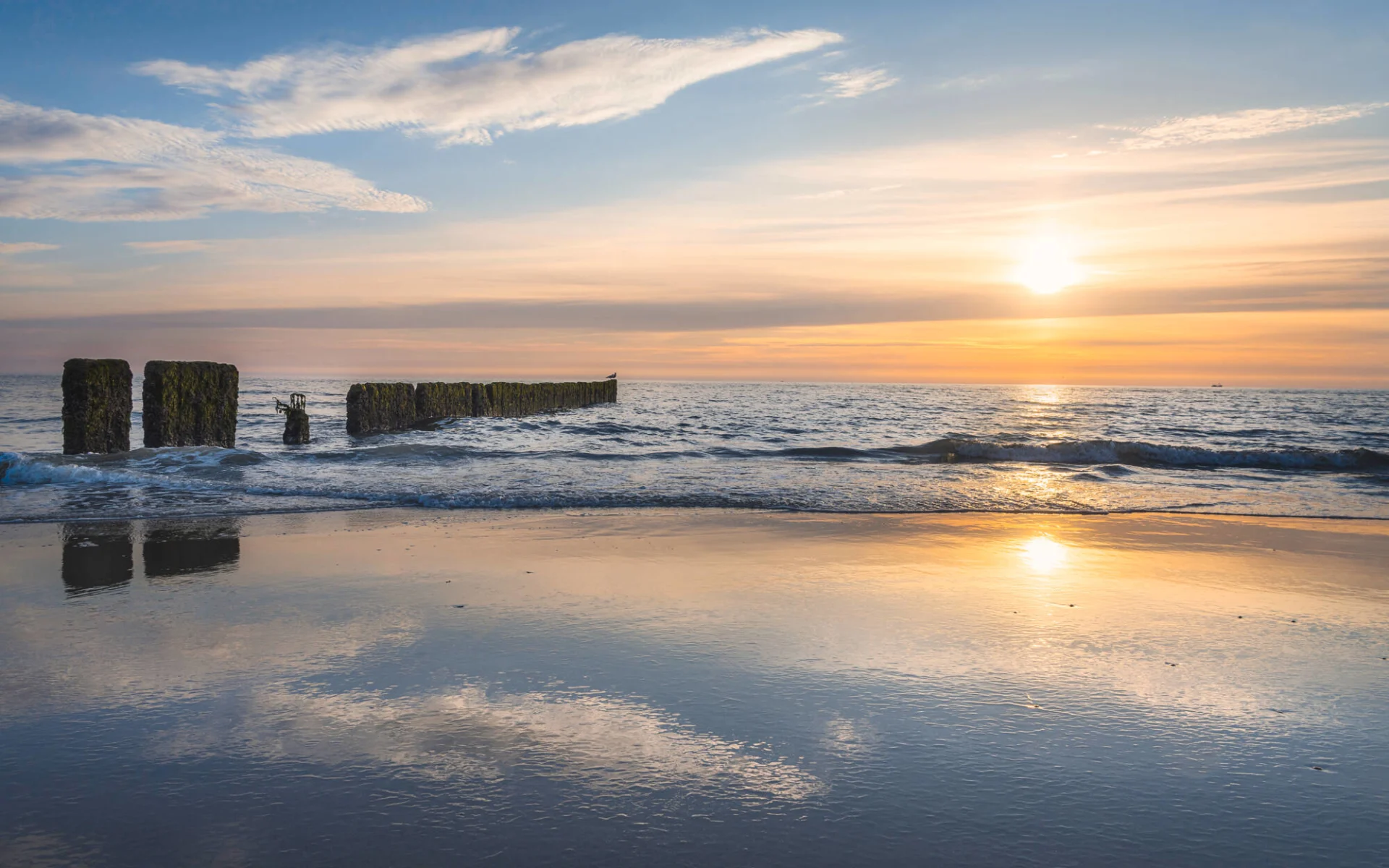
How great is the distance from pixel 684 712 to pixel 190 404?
18.1 metres

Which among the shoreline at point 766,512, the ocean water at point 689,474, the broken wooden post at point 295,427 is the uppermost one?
the broken wooden post at point 295,427

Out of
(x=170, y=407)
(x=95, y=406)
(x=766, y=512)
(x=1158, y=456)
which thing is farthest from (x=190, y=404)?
(x=1158, y=456)

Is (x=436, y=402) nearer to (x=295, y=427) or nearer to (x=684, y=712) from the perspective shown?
(x=295, y=427)

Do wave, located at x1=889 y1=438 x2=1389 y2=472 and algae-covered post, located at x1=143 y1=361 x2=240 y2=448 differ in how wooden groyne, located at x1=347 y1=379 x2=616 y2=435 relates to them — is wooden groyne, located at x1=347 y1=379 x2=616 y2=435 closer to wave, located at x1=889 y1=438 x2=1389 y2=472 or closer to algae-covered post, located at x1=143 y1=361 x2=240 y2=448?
algae-covered post, located at x1=143 y1=361 x2=240 y2=448

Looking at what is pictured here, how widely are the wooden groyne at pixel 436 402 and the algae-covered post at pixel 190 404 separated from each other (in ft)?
18.3

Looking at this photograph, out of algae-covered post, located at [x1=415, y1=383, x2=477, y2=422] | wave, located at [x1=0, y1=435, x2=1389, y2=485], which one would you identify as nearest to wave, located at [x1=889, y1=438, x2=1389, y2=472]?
wave, located at [x1=0, y1=435, x2=1389, y2=485]

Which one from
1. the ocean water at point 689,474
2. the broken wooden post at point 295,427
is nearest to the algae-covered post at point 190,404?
the ocean water at point 689,474

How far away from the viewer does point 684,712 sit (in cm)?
381

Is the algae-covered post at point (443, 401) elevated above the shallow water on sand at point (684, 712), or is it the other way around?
the algae-covered post at point (443, 401)

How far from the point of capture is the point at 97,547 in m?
8.02

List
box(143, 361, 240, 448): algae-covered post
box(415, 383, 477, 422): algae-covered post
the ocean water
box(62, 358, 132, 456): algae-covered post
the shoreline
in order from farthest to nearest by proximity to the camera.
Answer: box(415, 383, 477, 422): algae-covered post
box(143, 361, 240, 448): algae-covered post
box(62, 358, 132, 456): algae-covered post
the ocean water
the shoreline

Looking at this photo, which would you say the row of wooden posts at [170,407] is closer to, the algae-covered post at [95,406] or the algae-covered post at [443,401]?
the algae-covered post at [95,406]

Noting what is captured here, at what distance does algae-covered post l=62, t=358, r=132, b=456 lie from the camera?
15.7 m

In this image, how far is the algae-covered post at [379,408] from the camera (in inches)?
997
